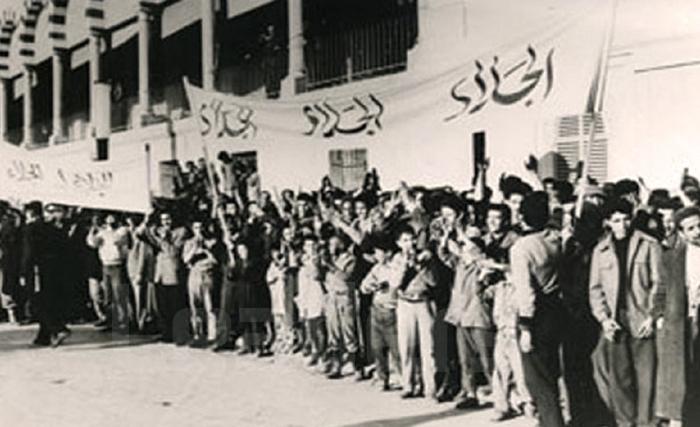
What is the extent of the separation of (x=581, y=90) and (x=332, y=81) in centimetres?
155

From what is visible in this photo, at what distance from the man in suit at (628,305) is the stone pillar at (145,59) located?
315 centimetres

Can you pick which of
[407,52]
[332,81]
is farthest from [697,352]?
[332,81]

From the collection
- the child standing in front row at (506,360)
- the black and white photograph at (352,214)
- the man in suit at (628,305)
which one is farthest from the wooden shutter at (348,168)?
the man in suit at (628,305)

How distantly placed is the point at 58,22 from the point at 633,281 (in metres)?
3.55

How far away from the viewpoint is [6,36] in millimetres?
4812

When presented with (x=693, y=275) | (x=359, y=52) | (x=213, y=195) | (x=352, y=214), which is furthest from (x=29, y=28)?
(x=693, y=275)

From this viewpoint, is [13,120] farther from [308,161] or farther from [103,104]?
[308,161]

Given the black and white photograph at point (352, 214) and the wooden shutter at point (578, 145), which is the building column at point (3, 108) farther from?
the wooden shutter at point (578, 145)

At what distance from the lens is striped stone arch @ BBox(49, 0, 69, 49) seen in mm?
4775

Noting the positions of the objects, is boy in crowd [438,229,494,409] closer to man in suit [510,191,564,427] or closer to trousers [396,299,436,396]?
trousers [396,299,436,396]

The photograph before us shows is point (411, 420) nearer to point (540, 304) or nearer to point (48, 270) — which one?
point (540, 304)

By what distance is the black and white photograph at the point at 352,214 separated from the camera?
2.60 meters

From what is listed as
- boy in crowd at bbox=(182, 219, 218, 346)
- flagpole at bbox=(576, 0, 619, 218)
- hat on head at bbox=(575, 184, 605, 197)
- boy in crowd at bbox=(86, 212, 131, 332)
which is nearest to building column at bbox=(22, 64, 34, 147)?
boy in crowd at bbox=(86, 212, 131, 332)

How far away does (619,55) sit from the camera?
3.07 m
